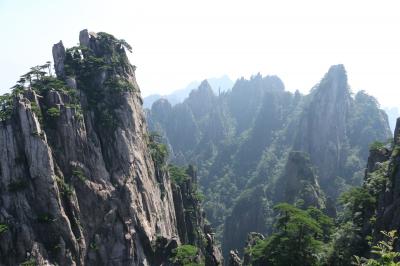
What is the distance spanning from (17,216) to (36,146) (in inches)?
332

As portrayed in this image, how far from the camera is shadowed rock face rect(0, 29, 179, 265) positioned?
51.3 meters

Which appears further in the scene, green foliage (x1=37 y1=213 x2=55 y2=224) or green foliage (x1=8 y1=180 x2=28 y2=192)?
green foliage (x1=37 y1=213 x2=55 y2=224)

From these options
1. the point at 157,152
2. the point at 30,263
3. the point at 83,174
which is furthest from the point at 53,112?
the point at 157,152

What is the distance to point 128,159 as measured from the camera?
64.2 m

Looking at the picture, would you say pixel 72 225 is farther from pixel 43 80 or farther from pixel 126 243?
pixel 43 80

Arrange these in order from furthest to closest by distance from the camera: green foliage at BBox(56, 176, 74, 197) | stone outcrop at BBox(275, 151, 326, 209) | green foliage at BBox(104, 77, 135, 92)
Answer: stone outcrop at BBox(275, 151, 326, 209)
green foliage at BBox(104, 77, 135, 92)
green foliage at BBox(56, 176, 74, 197)

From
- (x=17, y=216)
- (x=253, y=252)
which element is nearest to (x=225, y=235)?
(x=253, y=252)

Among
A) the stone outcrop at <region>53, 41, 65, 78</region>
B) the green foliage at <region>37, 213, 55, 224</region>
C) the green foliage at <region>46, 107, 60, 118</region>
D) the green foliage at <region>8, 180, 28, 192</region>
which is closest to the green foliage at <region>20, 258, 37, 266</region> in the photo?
the green foliage at <region>37, 213, 55, 224</region>

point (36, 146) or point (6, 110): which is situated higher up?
point (6, 110)

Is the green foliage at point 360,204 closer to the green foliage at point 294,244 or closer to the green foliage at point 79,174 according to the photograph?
the green foliage at point 294,244

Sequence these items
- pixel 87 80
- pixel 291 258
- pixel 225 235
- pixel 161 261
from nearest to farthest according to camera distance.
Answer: pixel 291 258, pixel 161 261, pixel 87 80, pixel 225 235

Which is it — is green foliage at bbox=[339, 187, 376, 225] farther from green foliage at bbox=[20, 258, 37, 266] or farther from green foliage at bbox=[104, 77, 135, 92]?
green foliage at bbox=[104, 77, 135, 92]

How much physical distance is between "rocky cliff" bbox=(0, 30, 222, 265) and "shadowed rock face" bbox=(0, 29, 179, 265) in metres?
0.12

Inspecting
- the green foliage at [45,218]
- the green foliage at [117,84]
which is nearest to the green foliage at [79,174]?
the green foliage at [45,218]
